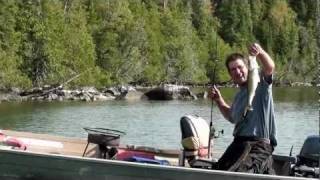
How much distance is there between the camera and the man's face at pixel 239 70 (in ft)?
28.1

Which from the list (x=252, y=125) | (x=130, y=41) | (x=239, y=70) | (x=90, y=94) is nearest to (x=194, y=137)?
(x=252, y=125)

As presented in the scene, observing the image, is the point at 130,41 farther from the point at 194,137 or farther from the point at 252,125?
the point at 252,125

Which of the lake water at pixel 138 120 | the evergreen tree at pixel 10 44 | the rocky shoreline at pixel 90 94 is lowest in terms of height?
the rocky shoreline at pixel 90 94

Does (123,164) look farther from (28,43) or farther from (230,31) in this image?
(230,31)

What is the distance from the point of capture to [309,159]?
10.1m

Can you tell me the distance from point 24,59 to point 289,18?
2936 inches

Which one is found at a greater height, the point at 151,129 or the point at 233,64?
the point at 233,64

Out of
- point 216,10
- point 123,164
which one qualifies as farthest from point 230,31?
point 123,164

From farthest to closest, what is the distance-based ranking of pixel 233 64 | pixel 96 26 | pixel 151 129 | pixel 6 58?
1. pixel 96 26
2. pixel 6 58
3. pixel 151 129
4. pixel 233 64

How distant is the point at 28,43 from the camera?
68438 millimetres

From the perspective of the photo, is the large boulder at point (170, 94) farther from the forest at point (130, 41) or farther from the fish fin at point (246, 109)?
the fish fin at point (246, 109)

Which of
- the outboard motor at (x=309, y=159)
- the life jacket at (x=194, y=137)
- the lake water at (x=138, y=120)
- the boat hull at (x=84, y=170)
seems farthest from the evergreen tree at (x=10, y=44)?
the outboard motor at (x=309, y=159)

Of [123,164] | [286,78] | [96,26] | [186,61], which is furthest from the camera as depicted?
[286,78]

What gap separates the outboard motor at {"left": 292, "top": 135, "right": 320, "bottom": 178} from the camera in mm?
9484
